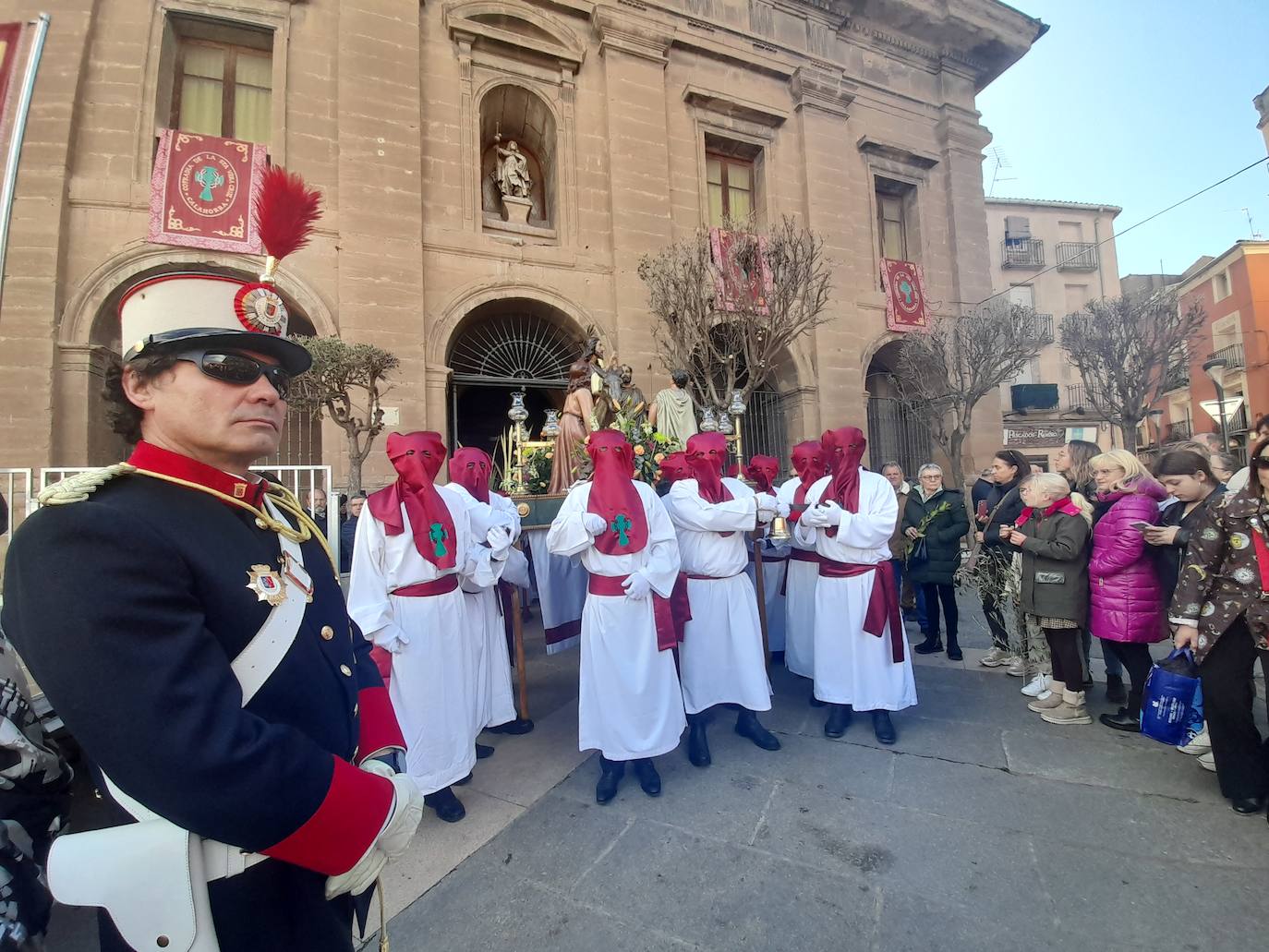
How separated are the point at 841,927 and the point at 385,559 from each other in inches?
117

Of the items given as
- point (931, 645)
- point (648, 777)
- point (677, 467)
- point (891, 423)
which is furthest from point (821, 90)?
point (648, 777)

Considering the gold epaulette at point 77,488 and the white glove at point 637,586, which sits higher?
the gold epaulette at point 77,488

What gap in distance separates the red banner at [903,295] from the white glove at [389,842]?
16025mm

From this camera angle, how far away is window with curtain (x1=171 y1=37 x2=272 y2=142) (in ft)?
34.4

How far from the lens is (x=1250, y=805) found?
315 centimetres

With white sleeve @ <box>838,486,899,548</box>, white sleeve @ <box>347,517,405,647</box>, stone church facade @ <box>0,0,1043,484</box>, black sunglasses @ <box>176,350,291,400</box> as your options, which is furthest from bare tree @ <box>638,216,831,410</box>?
black sunglasses @ <box>176,350,291,400</box>

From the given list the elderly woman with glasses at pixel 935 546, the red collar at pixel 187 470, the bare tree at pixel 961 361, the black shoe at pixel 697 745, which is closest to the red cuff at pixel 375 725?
the red collar at pixel 187 470

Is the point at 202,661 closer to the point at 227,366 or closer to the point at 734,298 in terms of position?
the point at 227,366

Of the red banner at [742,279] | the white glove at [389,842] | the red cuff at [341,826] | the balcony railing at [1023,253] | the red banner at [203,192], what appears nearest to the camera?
the red cuff at [341,826]

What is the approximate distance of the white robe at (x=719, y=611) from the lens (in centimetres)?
424

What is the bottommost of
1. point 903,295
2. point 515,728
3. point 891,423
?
point 515,728

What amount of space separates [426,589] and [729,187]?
46.1ft

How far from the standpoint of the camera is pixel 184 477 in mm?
1305

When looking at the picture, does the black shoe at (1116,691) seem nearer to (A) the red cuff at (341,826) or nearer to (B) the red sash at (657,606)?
A: (B) the red sash at (657,606)
